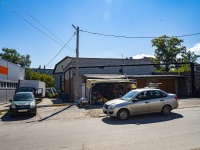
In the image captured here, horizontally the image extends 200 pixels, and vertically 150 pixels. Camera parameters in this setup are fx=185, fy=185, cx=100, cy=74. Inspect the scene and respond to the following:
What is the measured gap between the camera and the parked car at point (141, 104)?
10.1 m

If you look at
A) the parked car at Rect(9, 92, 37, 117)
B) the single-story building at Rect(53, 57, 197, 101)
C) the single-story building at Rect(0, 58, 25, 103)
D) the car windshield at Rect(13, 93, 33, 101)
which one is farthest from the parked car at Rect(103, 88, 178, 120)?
the single-story building at Rect(0, 58, 25, 103)

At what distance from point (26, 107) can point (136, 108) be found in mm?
7149

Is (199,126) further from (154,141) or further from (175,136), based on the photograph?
(154,141)

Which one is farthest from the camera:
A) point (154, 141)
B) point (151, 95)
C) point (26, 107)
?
point (26, 107)

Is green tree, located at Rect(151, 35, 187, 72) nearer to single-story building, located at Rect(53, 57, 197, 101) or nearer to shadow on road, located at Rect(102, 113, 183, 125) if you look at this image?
single-story building, located at Rect(53, 57, 197, 101)

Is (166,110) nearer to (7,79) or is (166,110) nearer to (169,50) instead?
(7,79)

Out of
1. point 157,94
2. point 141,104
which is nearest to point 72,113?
point 141,104

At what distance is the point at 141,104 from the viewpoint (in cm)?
1034

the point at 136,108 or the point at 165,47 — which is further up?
the point at 165,47

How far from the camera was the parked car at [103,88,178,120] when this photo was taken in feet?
33.0

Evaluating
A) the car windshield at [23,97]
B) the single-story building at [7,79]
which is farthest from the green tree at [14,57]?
the car windshield at [23,97]

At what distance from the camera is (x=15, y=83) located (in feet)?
88.6

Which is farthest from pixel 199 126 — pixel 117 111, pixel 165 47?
pixel 165 47

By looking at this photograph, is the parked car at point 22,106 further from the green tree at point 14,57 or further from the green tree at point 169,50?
the green tree at point 14,57
